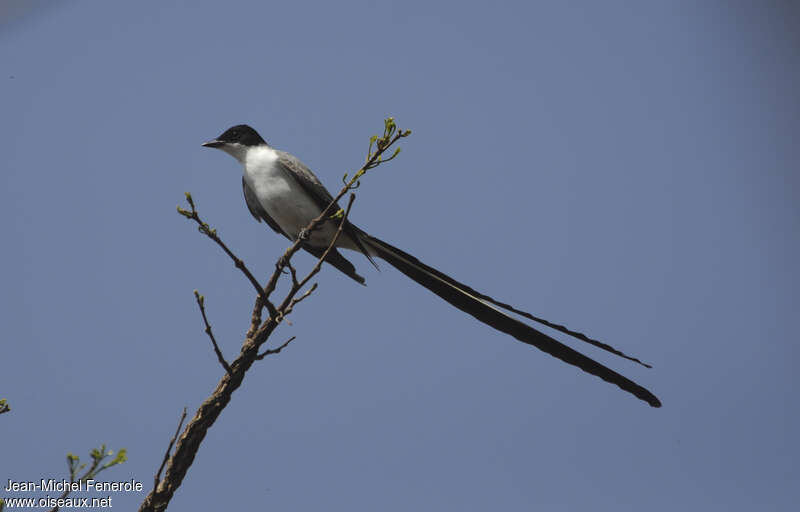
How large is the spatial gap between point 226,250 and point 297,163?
1.64 meters

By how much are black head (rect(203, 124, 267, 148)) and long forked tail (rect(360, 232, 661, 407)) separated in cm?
111

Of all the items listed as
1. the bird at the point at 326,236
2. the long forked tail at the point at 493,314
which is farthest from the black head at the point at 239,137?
the long forked tail at the point at 493,314

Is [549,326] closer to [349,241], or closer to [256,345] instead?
[256,345]

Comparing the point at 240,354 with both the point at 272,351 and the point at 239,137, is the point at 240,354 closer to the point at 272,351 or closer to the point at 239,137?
the point at 272,351

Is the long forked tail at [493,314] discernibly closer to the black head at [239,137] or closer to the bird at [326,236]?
the bird at [326,236]

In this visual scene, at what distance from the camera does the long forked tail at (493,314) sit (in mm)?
2490

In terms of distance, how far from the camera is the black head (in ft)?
13.3

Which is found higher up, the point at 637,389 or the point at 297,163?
the point at 297,163

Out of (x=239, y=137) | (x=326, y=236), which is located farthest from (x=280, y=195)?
(x=239, y=137)

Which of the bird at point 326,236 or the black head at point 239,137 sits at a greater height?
the black head at point 239,137

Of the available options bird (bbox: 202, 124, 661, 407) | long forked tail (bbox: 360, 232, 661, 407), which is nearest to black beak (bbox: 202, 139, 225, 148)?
bird (bbox: 202, 124, 661, 407)

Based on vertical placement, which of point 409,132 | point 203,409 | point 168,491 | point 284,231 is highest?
point 284,231

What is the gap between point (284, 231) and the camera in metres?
3.92

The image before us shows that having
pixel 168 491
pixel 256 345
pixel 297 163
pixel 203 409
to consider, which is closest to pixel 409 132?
pixel 256 345
